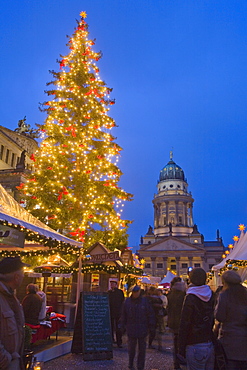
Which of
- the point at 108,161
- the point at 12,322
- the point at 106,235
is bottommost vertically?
the point at 12,322

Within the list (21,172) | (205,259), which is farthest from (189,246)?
(21,172)

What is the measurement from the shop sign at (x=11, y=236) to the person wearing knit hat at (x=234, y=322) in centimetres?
564

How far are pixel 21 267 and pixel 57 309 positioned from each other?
481 inches

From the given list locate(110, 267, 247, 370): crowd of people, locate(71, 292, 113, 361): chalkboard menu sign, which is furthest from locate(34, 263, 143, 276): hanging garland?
locate(110, 267, 247, 370): crowd of people

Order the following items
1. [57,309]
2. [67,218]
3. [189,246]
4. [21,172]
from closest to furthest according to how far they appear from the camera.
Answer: [57,309], [67,218], [21,172], [189,246]

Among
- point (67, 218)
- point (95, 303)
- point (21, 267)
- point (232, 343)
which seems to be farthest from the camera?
point (67, 218)

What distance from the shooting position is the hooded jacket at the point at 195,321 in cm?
376

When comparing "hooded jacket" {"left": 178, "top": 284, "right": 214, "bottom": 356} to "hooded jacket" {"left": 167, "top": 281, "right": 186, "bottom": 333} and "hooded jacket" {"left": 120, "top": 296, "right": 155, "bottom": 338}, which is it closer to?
"hooded jacket" {"left": 120, "top": 296, "right": 155, "bottom": 338}

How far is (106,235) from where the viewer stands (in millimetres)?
17266

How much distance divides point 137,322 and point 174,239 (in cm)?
7682

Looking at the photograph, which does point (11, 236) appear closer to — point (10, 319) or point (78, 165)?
point (10, 319)

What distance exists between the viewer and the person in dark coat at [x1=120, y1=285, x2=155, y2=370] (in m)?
6.41

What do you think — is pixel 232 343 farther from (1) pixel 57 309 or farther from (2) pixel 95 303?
(1) pixel 57 309

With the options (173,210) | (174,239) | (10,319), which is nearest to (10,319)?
(10,319)
